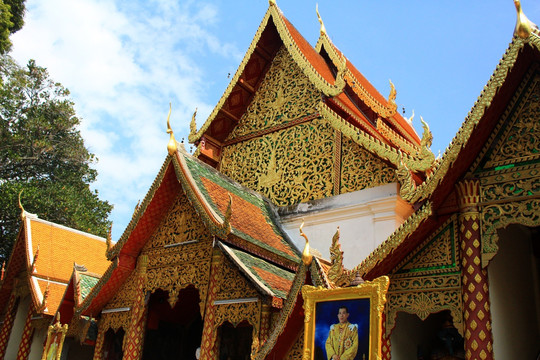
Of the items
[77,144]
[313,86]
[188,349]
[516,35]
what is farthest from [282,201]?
[77,144]

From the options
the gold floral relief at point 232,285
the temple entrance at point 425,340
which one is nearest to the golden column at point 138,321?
the gold floral relief at point 232,285

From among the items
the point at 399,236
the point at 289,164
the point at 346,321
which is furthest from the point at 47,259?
the point at 346,321

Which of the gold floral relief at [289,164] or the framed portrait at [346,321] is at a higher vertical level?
the gold floral relief at [289,164]

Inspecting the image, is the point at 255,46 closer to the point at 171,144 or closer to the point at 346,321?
the point at 171,144

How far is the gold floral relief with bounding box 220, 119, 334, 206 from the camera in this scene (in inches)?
329

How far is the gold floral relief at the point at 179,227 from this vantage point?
7289mm

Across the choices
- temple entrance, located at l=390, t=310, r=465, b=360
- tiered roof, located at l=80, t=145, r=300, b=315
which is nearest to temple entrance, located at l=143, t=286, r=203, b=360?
tiered roof, located at l=80, t=145, r=300, b=315

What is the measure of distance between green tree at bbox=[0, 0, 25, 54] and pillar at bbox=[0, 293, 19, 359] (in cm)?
638

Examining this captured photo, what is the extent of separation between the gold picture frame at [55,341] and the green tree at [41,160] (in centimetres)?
1239

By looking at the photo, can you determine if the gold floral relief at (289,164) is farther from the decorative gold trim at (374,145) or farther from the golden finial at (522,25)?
the golden finial at (522,25)

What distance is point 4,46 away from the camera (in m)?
13.8

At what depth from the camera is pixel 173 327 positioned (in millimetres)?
8852

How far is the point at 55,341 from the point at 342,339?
17.5ft

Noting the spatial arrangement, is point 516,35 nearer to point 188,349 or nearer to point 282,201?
point 282,201
